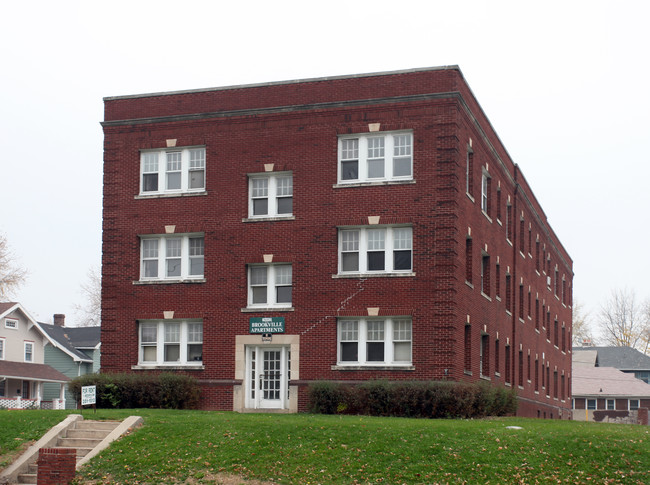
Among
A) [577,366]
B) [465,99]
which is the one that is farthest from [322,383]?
[577,366]

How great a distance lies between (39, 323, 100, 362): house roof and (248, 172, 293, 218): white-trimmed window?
37.0 meters

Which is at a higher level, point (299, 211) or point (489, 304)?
point (299, 211)

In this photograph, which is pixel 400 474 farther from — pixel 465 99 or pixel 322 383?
pixel 465 99

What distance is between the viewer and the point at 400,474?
803 inches

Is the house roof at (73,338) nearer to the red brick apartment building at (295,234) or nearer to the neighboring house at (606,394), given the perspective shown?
the red brick apartment building at (295,234)

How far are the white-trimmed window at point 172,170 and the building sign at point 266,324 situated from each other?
16.4 feet

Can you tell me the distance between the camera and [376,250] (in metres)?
31.9

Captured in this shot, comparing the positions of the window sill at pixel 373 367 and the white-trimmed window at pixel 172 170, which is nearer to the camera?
the window sill at pixel 373 367

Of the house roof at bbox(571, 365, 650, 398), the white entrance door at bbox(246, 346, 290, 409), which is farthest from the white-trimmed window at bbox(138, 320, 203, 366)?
the house roof at bbox(571, 365, 650, 398)

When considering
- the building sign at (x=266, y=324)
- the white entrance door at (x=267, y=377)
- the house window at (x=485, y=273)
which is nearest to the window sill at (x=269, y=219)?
the building sign at (x=266, y=324)

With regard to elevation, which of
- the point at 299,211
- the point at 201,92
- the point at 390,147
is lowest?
the point at 299,211

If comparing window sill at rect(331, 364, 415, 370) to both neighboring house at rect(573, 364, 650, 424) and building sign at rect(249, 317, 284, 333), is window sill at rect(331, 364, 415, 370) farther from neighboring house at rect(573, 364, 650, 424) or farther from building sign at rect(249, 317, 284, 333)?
neighboring house at rect(573, 364, 650, 424)

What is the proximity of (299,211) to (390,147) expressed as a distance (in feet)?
12.0

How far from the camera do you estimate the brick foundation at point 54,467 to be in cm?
2084
